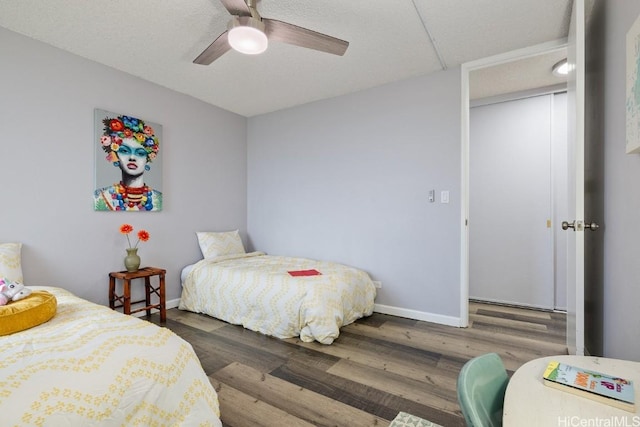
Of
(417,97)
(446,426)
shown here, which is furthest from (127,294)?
(417,97)

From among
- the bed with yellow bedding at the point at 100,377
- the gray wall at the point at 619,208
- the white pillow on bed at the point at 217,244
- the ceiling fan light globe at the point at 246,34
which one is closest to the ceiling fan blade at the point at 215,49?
the ceiling fan light globe at the point at 246,34

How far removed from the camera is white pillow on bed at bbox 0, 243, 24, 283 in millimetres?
2070

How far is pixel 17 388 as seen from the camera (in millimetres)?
985

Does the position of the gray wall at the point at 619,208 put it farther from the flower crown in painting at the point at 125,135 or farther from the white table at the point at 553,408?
the flower crown in painting at the point at 125,135

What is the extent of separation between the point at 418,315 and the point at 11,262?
334 cm

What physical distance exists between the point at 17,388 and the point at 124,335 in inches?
15.7

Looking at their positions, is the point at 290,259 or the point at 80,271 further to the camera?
the point at 290,259

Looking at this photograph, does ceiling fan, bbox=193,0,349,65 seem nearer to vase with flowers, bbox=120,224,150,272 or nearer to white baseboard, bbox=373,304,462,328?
vase with flowers, bbox=120,224,150,272

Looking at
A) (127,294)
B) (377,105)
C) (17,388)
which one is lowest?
(127,294)

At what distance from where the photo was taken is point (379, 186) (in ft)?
11.0

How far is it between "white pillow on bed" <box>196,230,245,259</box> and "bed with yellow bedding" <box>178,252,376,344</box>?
0.43 ft

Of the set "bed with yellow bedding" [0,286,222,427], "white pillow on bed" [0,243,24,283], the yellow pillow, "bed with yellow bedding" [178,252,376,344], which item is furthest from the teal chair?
"white pillow on bed" [0,243,24,283]

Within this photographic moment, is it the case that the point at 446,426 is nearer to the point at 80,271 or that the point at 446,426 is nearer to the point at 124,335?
the point at 124,335

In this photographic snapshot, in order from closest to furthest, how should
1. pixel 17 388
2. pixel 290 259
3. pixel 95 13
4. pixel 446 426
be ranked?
1. pixel 17 388
2. pixel 446 426
3. pixel 95 13
4. pixel 290 259
